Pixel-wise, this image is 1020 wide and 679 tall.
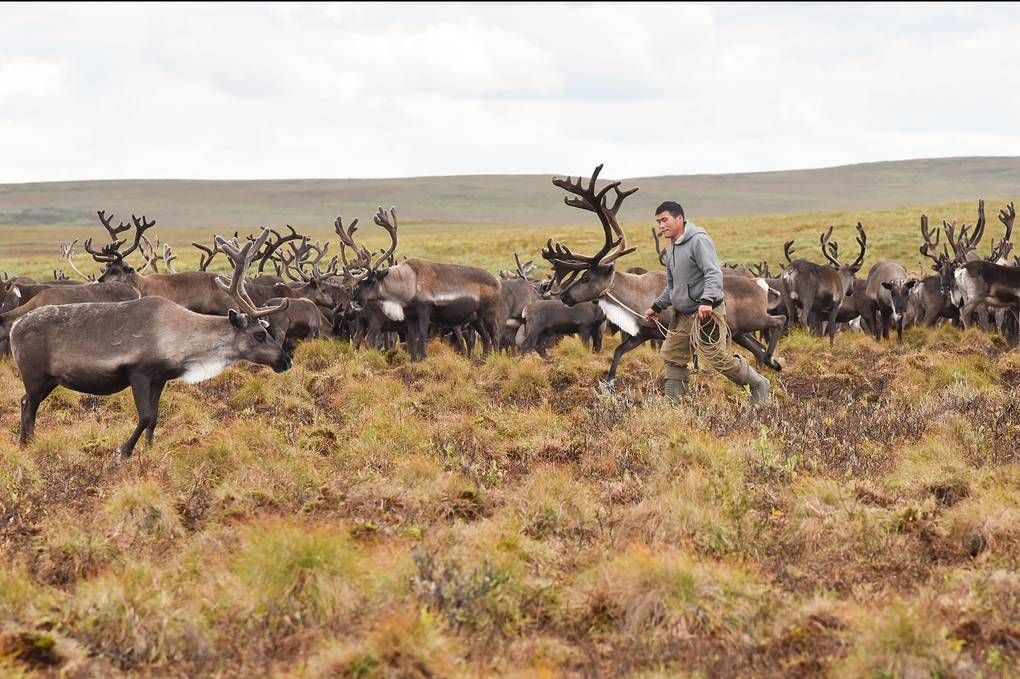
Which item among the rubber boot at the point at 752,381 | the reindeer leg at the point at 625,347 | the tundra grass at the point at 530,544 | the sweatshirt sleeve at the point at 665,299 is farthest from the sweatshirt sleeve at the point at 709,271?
the reindeer leg at the point at 625,347

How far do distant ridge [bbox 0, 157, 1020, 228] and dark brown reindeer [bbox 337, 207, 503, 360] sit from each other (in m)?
116

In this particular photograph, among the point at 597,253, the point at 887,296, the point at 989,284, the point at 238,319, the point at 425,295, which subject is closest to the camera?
the point at 238,319

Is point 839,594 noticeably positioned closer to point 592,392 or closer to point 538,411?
point 538,411

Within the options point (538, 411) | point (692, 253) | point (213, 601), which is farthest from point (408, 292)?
point (213, 601)

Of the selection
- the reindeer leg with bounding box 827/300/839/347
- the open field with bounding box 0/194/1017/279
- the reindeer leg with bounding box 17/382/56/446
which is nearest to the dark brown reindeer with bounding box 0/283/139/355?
the reindeer leg with bounding box 17/382/56/446

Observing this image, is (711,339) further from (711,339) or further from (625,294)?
(625,294)

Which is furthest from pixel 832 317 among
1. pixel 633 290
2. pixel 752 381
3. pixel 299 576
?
pixel 299 576

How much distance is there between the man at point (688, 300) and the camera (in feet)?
31.2

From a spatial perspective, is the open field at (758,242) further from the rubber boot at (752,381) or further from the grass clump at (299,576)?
the grass clump at (299,576)

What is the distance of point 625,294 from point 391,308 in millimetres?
4396

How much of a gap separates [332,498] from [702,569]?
9.41ft

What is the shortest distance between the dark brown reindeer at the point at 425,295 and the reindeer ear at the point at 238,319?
6.26 metres

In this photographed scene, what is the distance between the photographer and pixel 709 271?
Answer: 31.1 feet

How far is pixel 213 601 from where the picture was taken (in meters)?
5.25
